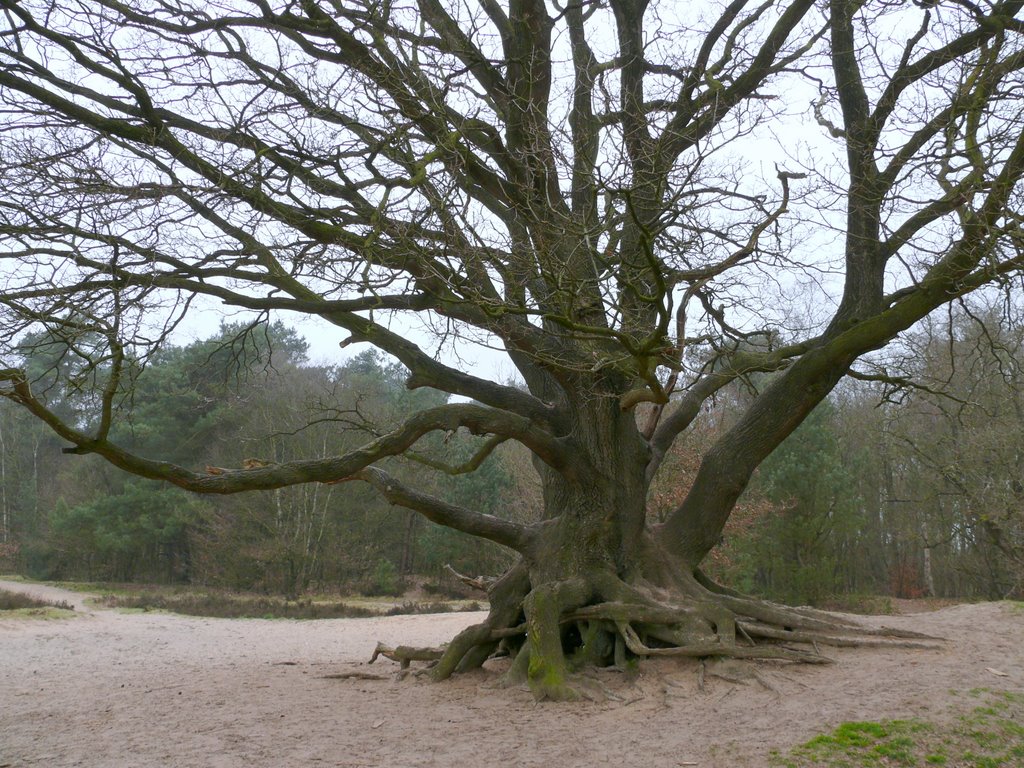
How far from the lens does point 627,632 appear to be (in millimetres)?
7996

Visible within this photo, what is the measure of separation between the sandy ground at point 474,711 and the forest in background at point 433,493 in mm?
4008

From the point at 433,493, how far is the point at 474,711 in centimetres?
2274

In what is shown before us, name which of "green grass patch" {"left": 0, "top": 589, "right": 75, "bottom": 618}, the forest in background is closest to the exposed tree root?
the forest in background

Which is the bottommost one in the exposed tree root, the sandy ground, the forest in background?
the sandy ground

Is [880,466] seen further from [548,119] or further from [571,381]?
[548,119]

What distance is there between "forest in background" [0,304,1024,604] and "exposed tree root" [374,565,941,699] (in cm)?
327

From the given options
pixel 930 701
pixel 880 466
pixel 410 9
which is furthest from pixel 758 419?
pixel 880 466

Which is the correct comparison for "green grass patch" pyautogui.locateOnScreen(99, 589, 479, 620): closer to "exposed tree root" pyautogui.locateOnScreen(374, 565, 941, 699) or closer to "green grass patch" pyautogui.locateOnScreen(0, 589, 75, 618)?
"green grass patch" pyautogui.locateOnScreen(0, 589, 75, 618)

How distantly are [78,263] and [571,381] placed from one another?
5.03 m

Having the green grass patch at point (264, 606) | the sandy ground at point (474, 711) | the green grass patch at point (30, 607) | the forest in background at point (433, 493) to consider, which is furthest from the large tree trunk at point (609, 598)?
the green grass patch at point (264, 606)

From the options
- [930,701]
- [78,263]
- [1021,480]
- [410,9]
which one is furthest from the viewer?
[1021,480]

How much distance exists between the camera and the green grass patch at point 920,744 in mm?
4961

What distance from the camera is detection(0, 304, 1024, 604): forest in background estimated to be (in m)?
16.1

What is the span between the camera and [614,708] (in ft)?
22.6
